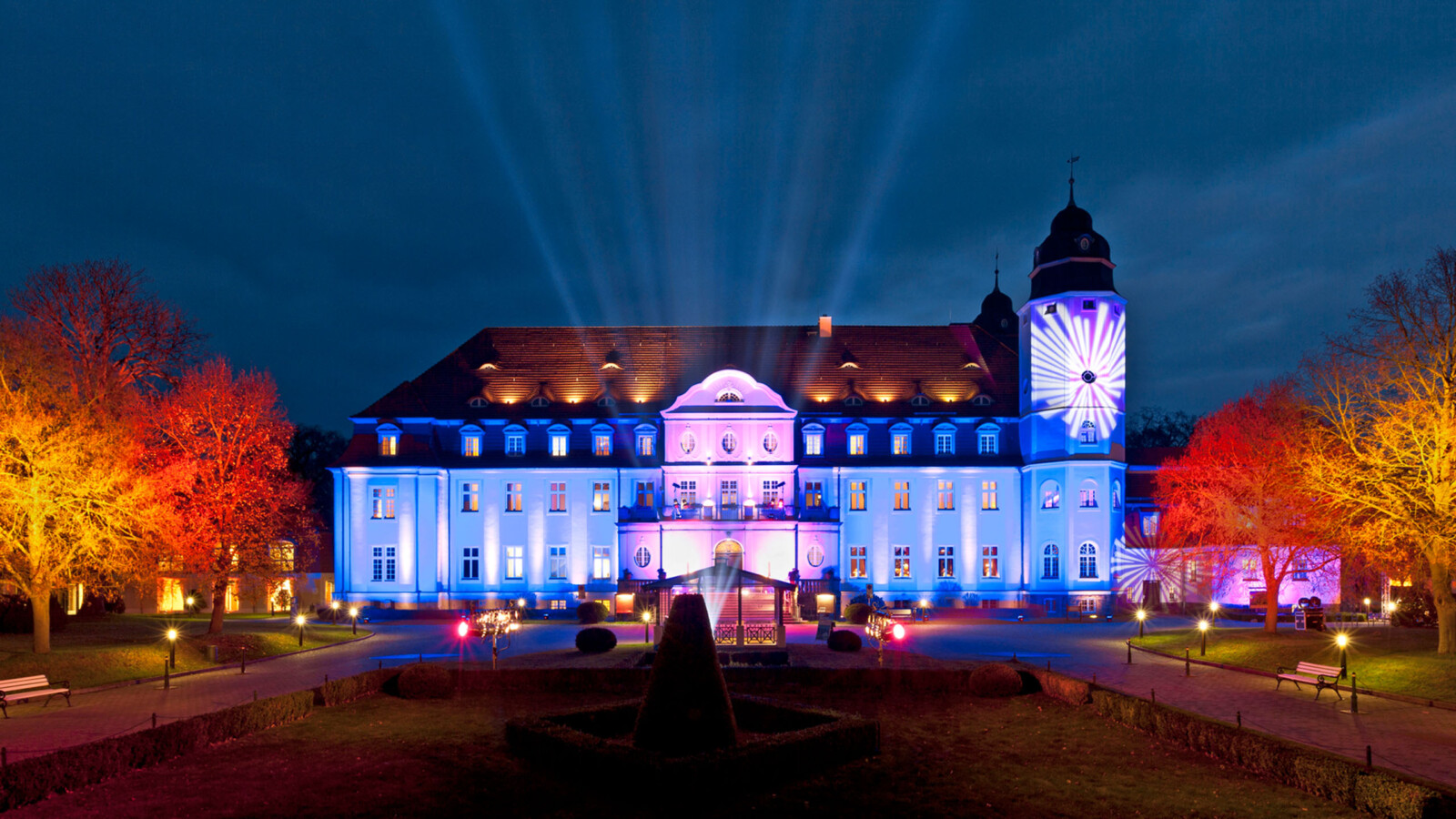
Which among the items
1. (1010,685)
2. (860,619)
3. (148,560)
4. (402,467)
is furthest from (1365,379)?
(402,467)

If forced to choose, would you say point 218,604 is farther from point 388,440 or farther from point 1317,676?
point 1317,676

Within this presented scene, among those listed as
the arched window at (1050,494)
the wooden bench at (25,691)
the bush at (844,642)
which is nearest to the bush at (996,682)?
the bush at (844,642)

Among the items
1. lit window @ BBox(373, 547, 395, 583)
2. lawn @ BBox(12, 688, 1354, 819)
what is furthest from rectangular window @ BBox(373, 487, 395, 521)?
lawn @ BBox(12, 688, 1354, 819)

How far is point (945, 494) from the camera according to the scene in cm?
5591

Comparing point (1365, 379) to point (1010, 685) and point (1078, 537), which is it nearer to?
point (1010, 685)

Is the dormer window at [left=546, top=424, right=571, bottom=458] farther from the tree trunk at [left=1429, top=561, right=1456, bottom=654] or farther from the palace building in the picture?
the tree trunk at [left=1429, top=561, right=1456, bottom=654]

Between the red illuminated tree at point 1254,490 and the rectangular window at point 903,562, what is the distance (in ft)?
46.3

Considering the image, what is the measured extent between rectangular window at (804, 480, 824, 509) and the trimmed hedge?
37.5m

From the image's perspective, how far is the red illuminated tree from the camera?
31.8m

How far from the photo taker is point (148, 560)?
102ft

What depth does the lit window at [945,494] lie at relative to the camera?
5578 centimetres

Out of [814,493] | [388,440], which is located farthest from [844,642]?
[388,440]

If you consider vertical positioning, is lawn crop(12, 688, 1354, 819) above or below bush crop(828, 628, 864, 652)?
above

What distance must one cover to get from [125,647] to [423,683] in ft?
40.1
